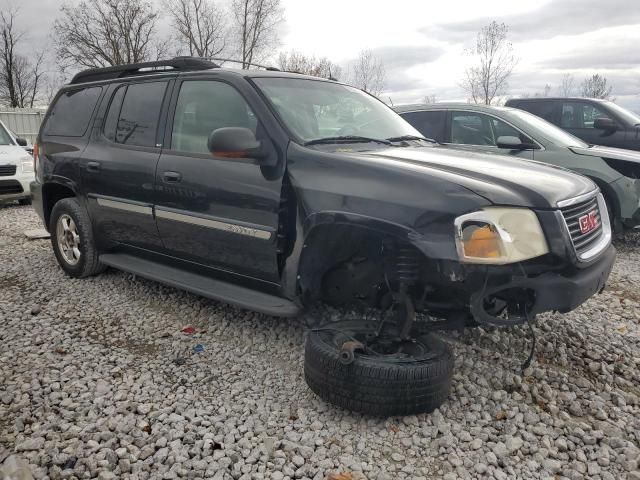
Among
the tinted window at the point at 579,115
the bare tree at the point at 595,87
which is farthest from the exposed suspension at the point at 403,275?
the bare tree at the point at 595,87

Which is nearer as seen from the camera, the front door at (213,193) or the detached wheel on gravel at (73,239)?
the front door at (213,193)

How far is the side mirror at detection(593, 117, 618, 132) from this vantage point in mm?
7797

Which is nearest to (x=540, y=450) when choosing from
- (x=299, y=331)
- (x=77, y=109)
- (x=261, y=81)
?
(x=299, y=331)

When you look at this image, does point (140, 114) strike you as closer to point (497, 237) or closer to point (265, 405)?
point (265, 405)

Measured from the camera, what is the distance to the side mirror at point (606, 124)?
25.6 feet

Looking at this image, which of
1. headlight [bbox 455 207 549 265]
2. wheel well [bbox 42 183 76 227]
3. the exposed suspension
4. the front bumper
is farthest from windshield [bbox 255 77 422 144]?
wheel well [bbox 42 183 76 227]

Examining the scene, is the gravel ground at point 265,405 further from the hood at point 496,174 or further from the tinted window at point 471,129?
the tinted window at point 471,129

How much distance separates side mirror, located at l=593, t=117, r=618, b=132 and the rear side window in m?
6.65

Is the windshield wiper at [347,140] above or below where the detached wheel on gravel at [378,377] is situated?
above

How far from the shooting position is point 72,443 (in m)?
2.44

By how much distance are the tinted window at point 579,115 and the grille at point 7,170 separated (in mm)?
9152

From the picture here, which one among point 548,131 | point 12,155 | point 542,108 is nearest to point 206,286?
point 548,131

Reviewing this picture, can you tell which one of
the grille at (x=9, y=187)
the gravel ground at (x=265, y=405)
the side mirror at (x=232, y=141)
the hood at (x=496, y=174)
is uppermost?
the side mirror at (x=232, y=141)

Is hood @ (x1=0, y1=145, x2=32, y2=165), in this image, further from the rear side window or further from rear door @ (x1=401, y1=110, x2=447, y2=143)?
rear door @ (x1=401, y1=110, x2=447, y2=143)
